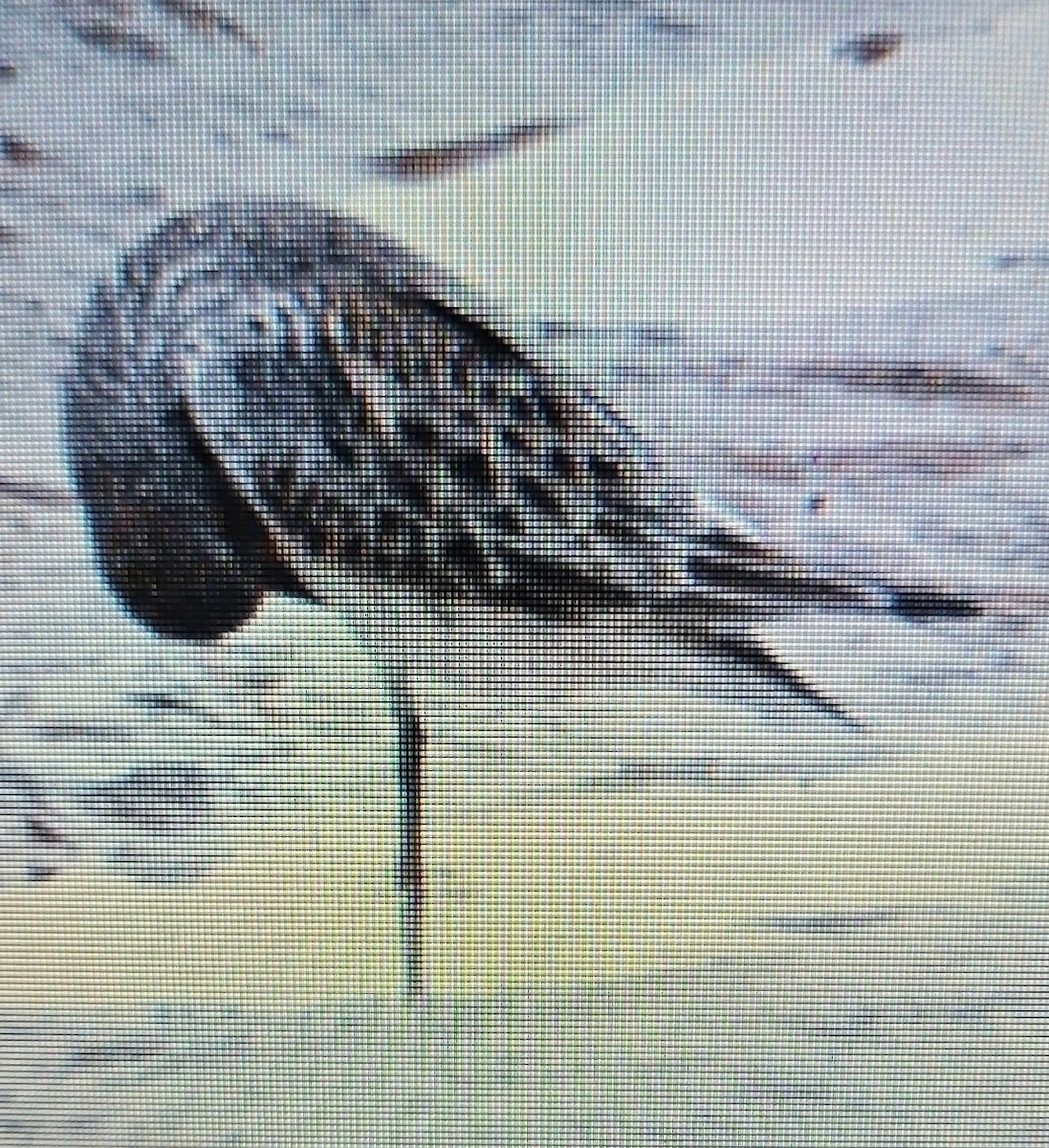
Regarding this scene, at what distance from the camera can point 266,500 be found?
0.90m

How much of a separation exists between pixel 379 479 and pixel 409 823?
325 millimetres

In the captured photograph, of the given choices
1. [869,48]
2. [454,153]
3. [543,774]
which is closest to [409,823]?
[543,774]

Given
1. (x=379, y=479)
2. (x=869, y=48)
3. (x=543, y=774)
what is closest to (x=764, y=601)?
(x=543, y=774)

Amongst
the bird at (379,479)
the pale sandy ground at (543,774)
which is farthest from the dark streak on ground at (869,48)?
the bird at (379,479)

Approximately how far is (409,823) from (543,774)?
0.13 m

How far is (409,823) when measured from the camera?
0.91 metres

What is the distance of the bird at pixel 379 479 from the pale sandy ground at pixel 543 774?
1.1 inches

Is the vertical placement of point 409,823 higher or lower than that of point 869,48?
lower

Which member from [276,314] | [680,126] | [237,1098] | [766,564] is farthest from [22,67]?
[237,1098]

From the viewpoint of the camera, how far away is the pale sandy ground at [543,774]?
0.87 m

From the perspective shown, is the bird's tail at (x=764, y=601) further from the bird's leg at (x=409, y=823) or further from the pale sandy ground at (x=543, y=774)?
the bird's leg at (x=409, y=823)

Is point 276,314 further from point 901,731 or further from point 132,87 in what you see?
point 901,731

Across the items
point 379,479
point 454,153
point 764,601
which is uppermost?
point 454,153

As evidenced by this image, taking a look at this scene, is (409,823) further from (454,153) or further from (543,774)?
(454,153)
